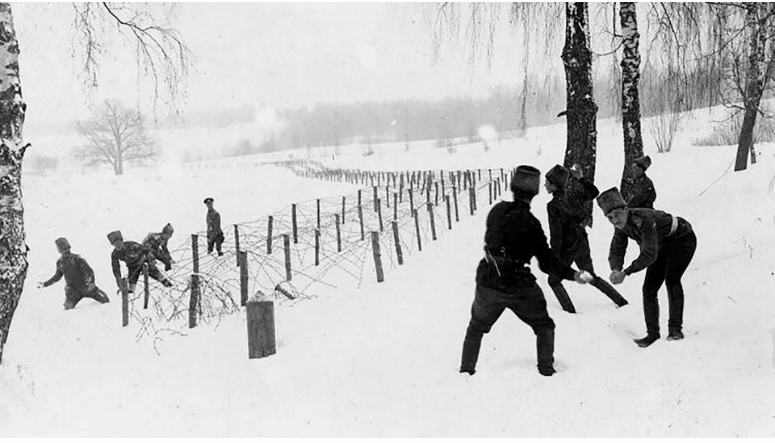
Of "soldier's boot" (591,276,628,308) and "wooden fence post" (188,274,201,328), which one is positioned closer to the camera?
"soldier's boot" (591,276,628,308)

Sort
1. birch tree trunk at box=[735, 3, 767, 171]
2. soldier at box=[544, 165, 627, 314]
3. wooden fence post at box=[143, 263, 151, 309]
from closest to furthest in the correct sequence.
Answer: soldier at box=[544, 165, 627, 314], wooden fence post at box=[143, 263, 151, 309], birch tree trunk at box=[735, 3, 767, 171]

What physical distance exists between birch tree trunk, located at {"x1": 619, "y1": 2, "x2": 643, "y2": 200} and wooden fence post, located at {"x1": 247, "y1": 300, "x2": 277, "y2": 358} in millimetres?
6865

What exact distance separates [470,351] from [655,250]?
1.77 m

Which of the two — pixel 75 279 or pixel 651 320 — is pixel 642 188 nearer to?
pixel 651 320

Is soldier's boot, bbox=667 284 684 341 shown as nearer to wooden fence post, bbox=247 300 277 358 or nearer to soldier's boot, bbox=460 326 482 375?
soldier's boot, bbox=460 326 482 375

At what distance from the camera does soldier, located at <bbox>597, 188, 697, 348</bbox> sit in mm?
4527

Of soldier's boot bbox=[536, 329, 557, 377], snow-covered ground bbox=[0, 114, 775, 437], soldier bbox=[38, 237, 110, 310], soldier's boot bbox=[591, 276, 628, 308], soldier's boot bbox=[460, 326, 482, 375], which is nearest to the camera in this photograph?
snow-covered ground bbox=[0, 114, 775, 437]

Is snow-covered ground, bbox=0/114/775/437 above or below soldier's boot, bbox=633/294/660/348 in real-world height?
below

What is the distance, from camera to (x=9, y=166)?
4.88m

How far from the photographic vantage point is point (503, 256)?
420 centimetres

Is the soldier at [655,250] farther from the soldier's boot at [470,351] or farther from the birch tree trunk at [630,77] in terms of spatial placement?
the birch tree trunk at [630,77]

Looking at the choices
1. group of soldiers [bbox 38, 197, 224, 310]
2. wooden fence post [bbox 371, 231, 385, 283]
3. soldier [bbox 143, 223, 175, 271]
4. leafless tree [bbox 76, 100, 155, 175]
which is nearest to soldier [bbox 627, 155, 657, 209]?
wooden fence post [bbox 371, 231, 385, 283]

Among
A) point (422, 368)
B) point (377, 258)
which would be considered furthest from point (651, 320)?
point (377, 258)

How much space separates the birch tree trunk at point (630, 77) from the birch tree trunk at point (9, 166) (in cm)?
882
